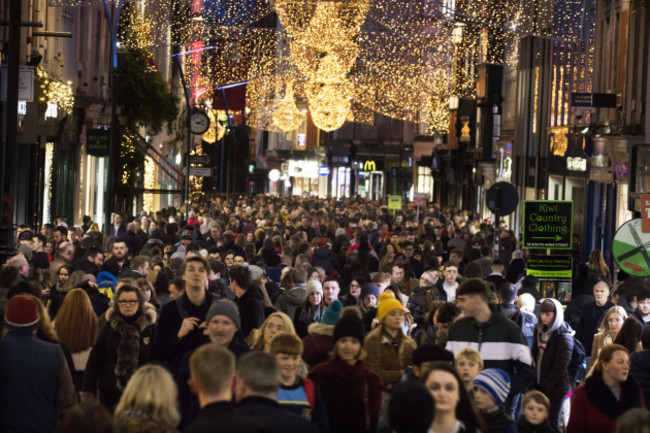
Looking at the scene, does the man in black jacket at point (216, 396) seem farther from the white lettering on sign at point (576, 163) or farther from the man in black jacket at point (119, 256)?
the white lettering on sign at point (576, 163)

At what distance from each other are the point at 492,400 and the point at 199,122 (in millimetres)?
39790

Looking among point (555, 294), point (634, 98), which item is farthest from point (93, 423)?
point (634, 98)

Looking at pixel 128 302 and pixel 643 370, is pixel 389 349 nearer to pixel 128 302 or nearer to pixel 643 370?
pixel 643 370

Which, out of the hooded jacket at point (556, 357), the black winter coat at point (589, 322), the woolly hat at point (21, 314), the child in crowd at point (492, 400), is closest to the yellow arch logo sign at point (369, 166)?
the black winter coat at point (589, 322)

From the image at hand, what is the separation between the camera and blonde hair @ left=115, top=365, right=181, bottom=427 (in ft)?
22.5

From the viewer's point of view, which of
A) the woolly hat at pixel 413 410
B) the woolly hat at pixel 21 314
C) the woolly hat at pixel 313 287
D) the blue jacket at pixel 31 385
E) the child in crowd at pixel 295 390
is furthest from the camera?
the woolly hat at pixel 313 287

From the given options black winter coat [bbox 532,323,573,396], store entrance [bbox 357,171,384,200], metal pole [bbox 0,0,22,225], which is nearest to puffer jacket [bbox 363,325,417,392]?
black winter coat [bbox 532,323,573,396]

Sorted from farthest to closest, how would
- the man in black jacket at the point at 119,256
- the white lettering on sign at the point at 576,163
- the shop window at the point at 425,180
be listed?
the shop window at the point at 425,180 < the white lettering on sign at the point at 576,163 < the man in black jacket at the point at 119,256

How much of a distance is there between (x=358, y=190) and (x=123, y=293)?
97.2 meters

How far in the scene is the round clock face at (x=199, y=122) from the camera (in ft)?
157

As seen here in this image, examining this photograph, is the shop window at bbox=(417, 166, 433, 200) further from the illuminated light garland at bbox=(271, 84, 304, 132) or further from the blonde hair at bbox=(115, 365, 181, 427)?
the blonde hair at bbox=(115, 365, 181, 427)

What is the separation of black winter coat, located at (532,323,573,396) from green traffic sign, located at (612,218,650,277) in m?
2.68

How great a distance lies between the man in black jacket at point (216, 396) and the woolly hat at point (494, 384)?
7.26ft

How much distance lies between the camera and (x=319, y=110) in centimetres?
5069
